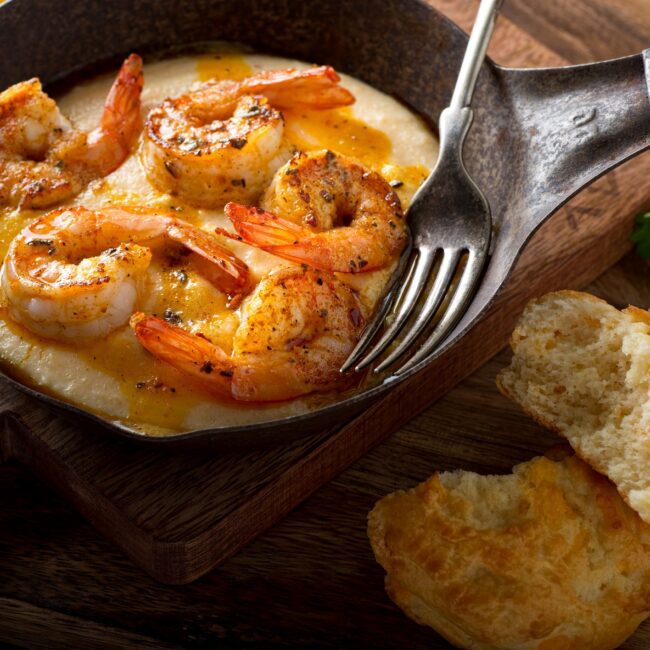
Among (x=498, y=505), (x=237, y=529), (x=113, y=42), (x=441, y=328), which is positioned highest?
(x=113, y=42)

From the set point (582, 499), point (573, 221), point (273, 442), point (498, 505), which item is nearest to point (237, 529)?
point (273, 442)

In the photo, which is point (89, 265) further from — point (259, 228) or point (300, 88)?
point (300, 88)

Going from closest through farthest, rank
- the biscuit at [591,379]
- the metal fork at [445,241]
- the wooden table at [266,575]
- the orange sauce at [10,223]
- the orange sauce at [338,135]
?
the biscuit at [591,379], the wooden table at [266,575], the metal fork at [445,241], the orange sauce at [10,223], the orange sauce at [338,135]

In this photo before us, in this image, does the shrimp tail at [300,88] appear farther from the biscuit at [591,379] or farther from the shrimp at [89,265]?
the biscuit at [591,379]

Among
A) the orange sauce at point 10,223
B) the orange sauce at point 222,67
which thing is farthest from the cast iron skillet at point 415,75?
the orange sauce at point 10,223

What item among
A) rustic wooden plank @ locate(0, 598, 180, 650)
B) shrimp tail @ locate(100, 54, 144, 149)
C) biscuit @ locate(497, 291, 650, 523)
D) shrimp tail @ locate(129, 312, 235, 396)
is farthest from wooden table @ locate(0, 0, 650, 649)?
shrimp tail @ locate(100, 54, 144, 149)

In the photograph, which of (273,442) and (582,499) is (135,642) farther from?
(582,499)

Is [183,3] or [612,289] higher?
[183,3]

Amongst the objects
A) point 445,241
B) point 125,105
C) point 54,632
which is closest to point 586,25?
point 445,241
